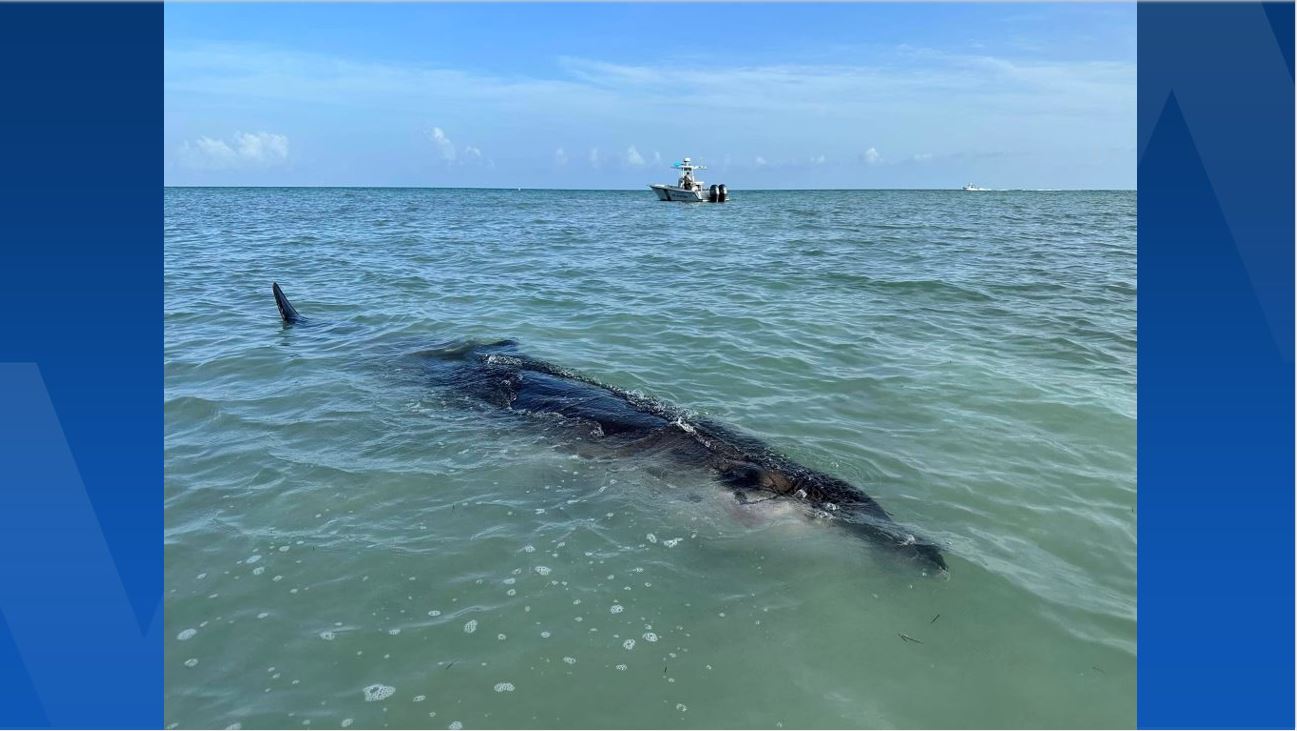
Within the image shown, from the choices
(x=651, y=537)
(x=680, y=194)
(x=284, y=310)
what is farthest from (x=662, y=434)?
(x=680, y=194)

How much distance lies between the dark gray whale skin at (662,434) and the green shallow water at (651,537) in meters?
0.26

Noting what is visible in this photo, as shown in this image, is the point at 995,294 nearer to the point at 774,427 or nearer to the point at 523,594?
the point at 774,427

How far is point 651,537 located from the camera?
587 centimetres

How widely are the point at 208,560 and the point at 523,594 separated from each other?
2639 mm

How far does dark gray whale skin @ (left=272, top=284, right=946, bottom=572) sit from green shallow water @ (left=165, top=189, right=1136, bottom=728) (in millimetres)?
261

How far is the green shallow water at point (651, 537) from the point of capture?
421cm

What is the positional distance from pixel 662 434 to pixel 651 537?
1.91 m

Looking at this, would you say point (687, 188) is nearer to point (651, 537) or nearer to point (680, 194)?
point (680, 194)

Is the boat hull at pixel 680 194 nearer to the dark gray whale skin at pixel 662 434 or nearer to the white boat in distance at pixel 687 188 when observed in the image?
the white boat in distance at pixel 687 188

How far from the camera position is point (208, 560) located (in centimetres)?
556

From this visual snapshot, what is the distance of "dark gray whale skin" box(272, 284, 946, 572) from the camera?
6.12 meters

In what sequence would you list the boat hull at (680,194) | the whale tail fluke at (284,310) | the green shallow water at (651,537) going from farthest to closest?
the boat hull at (680,194)
the whale tail fluke at (284,310)
the green shallow water at (651,537)

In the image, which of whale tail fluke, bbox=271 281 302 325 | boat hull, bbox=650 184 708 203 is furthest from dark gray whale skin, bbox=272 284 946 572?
boat hull, bbox=650 184 708 203

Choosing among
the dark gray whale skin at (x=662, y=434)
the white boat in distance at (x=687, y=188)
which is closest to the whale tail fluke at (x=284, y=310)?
the dark gray whale skin at (x=662, y=434)
